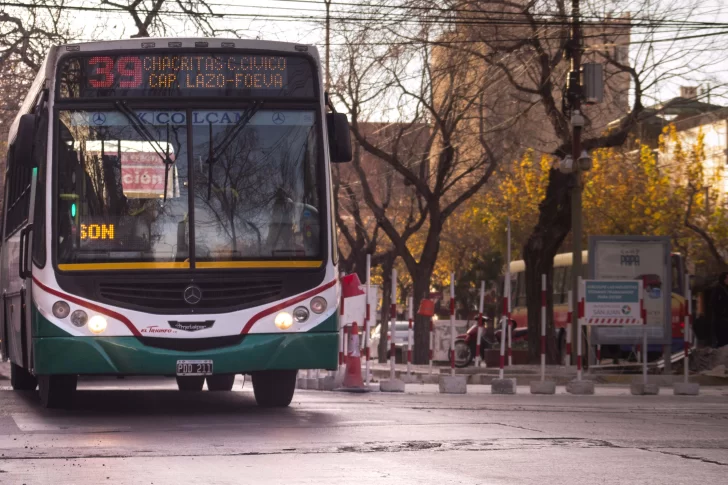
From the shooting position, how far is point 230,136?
43.6 ft

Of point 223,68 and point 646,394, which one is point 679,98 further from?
point 223,68

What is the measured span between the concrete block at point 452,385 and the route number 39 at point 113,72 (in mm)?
7775

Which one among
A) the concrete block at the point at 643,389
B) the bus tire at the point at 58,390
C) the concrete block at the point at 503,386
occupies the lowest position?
the concrete block at the point at 643,389

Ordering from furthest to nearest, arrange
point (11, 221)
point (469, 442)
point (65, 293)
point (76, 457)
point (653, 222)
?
point (653, 222) → point (11, 221) → point (65, 293) → point (469, 442) → point (76, 457)

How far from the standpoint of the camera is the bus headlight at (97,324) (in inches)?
496

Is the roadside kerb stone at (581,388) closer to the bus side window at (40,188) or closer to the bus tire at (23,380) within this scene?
the bus tire at (23,380)

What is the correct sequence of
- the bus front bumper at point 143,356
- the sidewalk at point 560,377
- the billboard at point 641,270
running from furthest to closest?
the billboard at point 641,270, the sidewalk at point 560,377, the bus front bumper at point 143,356

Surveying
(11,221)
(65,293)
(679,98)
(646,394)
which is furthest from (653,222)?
(65,293)

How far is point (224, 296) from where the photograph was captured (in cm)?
1287

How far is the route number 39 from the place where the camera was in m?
13.2

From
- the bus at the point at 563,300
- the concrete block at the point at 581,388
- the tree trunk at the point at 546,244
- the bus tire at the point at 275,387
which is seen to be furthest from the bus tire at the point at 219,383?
the bus at the point at 563,300

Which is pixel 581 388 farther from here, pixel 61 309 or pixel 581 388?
pixel 61 309

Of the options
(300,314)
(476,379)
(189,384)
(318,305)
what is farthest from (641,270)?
(300,314)

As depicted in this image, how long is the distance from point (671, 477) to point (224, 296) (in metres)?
5.57
